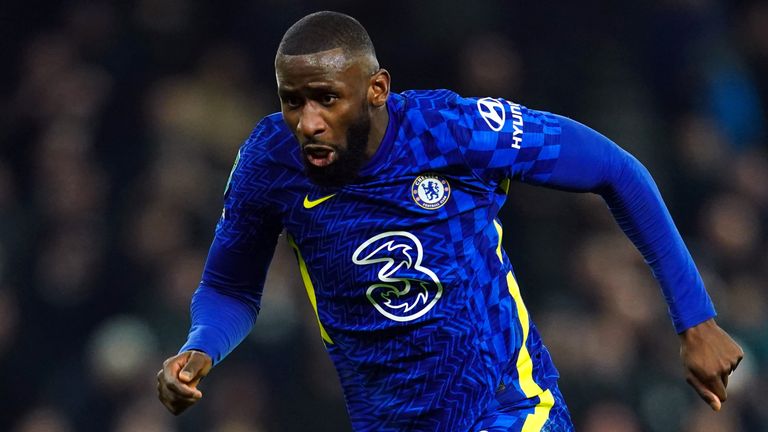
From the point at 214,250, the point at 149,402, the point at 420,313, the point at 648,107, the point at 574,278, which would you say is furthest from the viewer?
the point at 648,107

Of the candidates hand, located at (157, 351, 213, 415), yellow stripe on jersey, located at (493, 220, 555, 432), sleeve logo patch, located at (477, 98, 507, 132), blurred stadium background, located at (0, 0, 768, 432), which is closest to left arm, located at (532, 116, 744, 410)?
sleeve logo patch, located at (477, 98, 507, 132)

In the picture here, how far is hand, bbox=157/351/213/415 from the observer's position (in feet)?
10.4

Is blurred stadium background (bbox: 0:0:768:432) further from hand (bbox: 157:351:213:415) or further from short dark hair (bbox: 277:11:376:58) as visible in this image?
short dark hair (bbox: 277:11:376:58)

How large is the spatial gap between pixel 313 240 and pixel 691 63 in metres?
5.05

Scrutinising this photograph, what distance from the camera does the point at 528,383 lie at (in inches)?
138

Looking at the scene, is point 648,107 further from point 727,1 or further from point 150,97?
point 150,97

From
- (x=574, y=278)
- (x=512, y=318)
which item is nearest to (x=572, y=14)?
(x=574, y=278)

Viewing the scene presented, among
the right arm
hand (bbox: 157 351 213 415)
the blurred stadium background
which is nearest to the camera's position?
hand (bbox: 157 351 213 415)

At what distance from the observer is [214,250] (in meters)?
3.59

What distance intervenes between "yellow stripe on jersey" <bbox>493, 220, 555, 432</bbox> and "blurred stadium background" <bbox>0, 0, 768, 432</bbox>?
330 centimetres

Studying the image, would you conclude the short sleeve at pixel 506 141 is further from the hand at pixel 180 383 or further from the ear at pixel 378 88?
the hand at pixel 180 383

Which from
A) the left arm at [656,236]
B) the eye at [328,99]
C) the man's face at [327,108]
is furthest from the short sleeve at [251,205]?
the left arm at [656,236]

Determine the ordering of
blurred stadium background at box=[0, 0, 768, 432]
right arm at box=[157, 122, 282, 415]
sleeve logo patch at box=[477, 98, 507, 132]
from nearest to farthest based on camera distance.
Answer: right arm at box=[157, 122, 282, 415] → sleeve logo patch at box=[477, 98, 507, 132] → blurred stadium background at box=[0, 0, 768, 432]

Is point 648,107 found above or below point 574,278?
above
